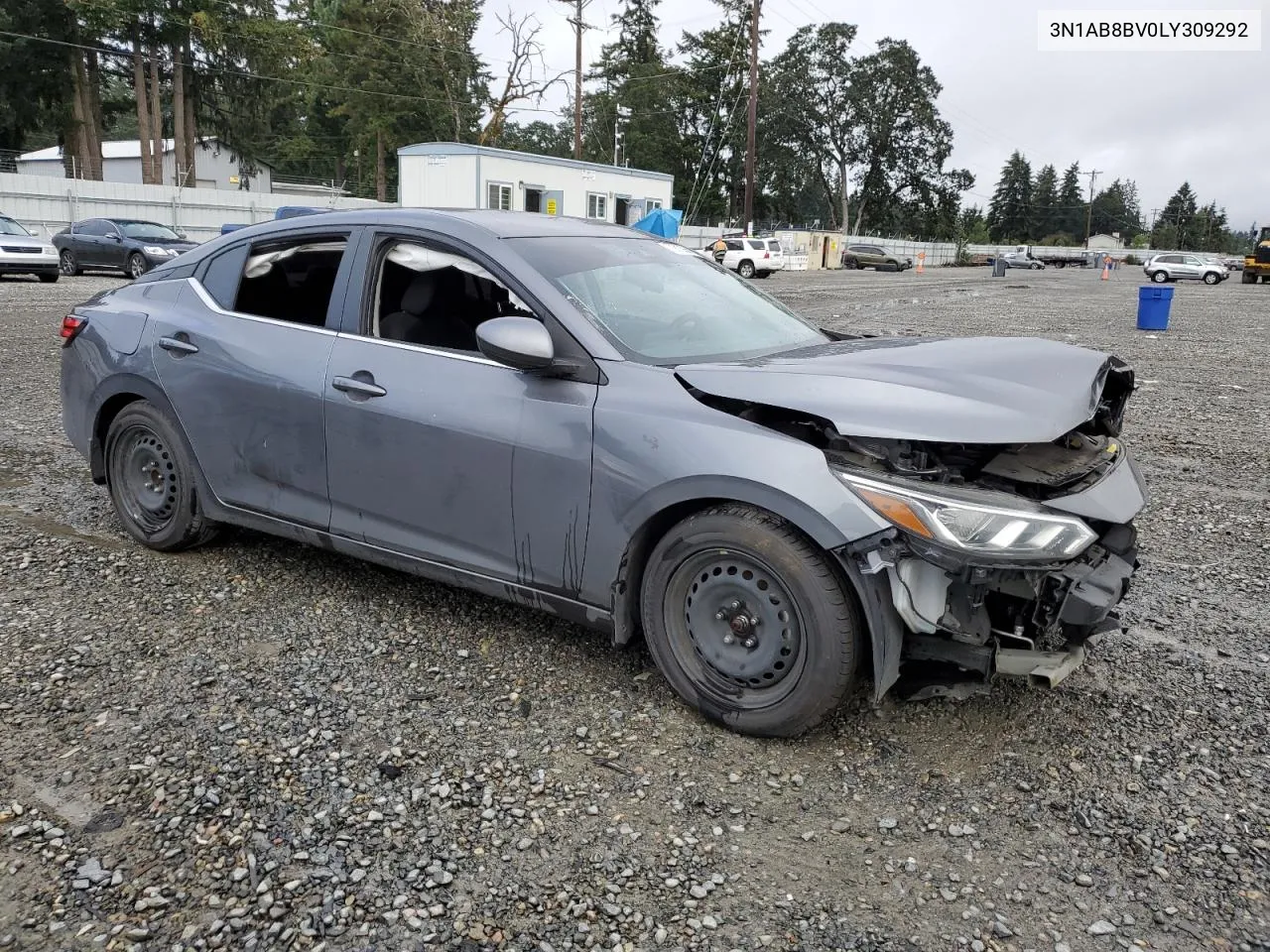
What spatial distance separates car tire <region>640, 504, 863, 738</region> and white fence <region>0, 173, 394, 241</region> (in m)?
27.2

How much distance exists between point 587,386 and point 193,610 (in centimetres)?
197

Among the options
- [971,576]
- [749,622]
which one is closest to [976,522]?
[971,576]

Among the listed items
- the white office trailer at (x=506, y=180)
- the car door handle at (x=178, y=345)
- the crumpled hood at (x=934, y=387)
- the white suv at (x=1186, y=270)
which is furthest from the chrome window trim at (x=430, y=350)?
the white suv at (x=1186, y=270)

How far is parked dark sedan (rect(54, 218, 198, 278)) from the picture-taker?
21.6 metres

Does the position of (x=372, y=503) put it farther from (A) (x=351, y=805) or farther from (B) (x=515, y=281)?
(A) (x=351, y=805)

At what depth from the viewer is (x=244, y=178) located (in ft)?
199

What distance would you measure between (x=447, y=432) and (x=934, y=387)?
1644mm

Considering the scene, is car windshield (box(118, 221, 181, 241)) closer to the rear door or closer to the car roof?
the rear door

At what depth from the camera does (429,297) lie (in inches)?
149

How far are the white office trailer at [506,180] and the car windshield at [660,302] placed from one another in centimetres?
2780

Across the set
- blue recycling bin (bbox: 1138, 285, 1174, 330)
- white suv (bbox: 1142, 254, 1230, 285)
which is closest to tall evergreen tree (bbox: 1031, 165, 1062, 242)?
white suv (bbox: 1142, 254, 1230, 285)

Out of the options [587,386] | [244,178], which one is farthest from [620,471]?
[244,178]

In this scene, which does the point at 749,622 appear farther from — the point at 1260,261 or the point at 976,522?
the point at 1260,261

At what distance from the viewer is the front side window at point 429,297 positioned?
3707mm
